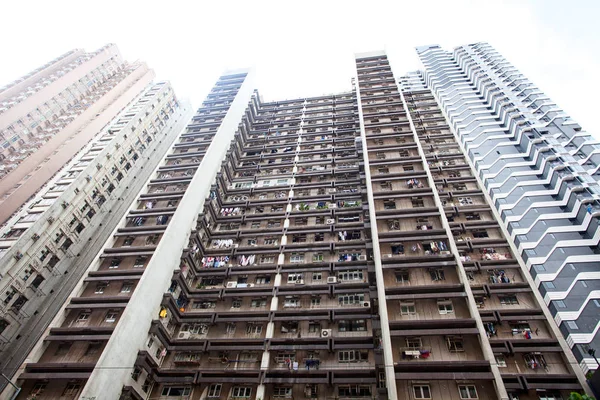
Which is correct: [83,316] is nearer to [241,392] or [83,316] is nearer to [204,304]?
[204,304]

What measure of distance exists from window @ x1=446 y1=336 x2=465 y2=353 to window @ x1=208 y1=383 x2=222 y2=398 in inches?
752

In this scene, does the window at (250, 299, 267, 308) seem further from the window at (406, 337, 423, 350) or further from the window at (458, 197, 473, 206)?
the window at (458, 197, 473, 206)

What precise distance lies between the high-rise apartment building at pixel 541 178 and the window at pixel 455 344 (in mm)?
A: 9918

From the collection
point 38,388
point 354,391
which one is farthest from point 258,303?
point 38,388

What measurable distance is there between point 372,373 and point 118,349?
20.0 m

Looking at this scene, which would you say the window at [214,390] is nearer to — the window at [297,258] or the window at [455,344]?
the window at [297,258]

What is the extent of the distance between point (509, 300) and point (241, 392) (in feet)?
84.0

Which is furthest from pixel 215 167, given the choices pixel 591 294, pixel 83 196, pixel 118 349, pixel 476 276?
pixel 591 294

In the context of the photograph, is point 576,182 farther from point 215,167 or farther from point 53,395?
point 53,395

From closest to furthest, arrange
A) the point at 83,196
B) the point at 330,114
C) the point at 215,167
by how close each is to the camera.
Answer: the point at 83,196
the point at 215,167
the point at 330,114

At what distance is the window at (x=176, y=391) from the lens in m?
29.4

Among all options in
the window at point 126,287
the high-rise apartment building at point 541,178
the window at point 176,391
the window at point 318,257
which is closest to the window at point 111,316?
the window at point 126,287

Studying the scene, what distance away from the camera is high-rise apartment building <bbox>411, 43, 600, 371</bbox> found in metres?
32.1

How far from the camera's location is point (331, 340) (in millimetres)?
29484
